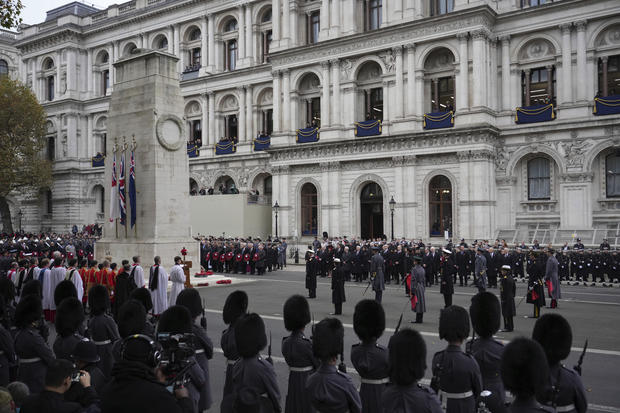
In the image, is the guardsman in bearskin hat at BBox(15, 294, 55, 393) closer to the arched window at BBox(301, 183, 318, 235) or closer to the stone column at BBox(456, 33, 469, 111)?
the stone column at BBox(456, 33, 469, 111)

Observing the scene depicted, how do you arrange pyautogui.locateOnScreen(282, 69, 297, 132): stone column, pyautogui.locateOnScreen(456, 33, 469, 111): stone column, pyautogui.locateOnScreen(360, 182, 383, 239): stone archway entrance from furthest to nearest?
1. pyautogui.locateOnScreen(282, 69, 297, 132): stone column
2. pyautogui.locateOnScreen(360, 182, 383, 239): stone archway entrance
3. pyautogui.locateOnScreen(456, 33, 469, 111): stone column

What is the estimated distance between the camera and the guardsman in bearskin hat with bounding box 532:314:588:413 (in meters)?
4.89

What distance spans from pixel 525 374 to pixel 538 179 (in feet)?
104

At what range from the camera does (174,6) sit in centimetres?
5131

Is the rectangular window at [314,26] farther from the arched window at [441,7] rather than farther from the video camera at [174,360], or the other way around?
the video camera at [174,360]

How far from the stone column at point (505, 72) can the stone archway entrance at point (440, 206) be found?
19.9ft

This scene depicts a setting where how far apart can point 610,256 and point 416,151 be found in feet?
47.9

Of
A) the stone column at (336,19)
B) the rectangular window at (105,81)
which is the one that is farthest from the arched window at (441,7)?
the rectangular window at (105,81)

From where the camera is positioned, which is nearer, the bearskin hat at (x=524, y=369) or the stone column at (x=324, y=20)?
the bearskin hat at (x=524, y=369)

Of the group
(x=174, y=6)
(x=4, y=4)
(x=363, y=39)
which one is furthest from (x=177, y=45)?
(x=4, y=4)

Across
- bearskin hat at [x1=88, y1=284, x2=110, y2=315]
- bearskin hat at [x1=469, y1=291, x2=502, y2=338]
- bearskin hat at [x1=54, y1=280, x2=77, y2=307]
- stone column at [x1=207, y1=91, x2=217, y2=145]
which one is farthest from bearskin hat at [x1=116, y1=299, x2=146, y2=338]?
stone column at [x1=207, y1=91, x2=217, y2=145]

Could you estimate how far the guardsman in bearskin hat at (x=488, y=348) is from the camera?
256 inches

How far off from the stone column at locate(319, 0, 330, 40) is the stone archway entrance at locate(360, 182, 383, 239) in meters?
11.4

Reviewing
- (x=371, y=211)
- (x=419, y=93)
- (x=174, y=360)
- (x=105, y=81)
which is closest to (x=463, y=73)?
(x=419, y=93)
